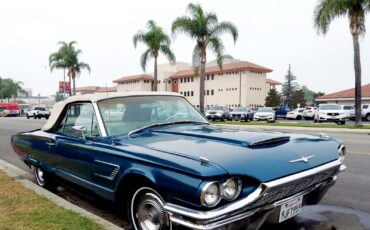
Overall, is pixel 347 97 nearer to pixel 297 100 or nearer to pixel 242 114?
pixel 242 114

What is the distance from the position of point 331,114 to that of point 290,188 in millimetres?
27574

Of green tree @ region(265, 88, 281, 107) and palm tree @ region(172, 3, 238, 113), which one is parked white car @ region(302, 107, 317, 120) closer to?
palm tree @ region(172, 3, 238, 113)

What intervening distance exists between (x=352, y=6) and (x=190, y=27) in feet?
41.4

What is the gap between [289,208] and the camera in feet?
11.2

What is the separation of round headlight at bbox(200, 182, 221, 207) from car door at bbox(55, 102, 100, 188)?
1.80 m

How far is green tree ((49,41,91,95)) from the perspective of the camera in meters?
50.9

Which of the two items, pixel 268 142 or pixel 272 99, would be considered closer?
Result: pixel 268 142

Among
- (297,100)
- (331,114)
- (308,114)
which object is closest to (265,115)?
(331,114)

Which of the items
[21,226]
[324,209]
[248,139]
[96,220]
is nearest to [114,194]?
[96,220]

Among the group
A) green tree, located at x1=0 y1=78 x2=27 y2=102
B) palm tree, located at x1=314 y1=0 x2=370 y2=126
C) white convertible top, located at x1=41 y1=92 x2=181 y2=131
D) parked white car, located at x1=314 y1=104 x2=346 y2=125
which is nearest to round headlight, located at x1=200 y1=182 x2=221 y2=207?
white convertible top, located at x1=41 y1=92 x2=181 y2=131

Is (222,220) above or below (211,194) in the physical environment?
below

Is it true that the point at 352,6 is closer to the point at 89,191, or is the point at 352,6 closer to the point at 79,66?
the point at 89,191

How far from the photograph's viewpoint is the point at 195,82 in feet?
240

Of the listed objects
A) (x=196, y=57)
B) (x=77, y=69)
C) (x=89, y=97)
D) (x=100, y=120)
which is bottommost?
(x=100, y=120)
